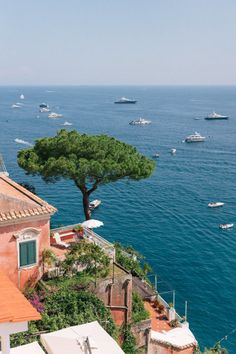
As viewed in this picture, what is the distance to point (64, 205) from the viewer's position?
5500cm

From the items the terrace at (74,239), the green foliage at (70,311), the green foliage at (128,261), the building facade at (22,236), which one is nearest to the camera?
the green foliage at (70,311)

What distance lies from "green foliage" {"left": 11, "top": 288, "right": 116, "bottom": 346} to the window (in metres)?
2.10

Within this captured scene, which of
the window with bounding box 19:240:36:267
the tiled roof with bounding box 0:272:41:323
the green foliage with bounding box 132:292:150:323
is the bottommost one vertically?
the green foliage with bounding box 132:292:150:323

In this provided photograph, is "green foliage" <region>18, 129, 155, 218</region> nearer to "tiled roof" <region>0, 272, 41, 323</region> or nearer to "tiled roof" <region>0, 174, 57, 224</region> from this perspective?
"tiled roof" <region>0, 174, 57, 224</region>

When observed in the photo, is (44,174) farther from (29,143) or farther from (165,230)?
(29,143)

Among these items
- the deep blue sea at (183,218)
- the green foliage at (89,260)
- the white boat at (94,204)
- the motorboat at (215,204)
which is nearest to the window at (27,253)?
the green foliage at (89,260)

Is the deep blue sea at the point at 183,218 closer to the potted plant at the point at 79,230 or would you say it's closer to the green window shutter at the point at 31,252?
the potted plant at the point at 79,230

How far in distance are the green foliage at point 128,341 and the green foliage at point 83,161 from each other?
40.0 feet

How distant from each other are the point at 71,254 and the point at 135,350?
627 cm

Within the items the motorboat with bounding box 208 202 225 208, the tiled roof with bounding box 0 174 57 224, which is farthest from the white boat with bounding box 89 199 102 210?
the tiled roof with bounding box 0 174 57 224

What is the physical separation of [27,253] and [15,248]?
0.75 metres

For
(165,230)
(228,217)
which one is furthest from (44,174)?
(228,217)

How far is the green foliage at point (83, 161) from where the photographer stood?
97.5 feet

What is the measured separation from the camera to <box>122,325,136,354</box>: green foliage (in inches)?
831
